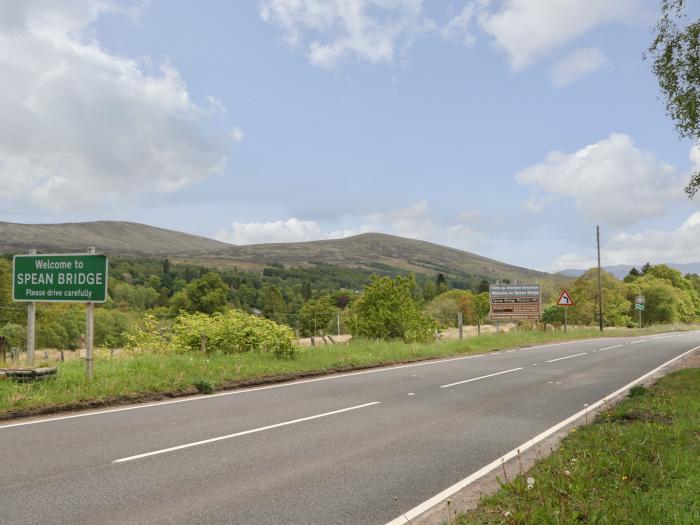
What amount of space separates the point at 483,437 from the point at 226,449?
3.61m

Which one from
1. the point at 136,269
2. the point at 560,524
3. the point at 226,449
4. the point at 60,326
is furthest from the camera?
the point at 136,269

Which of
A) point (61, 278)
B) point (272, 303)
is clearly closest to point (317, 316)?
point (272, 303)

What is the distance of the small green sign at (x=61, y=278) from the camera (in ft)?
36.2

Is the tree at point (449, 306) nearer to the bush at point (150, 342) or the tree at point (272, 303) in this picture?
the tree at point (272, 303)

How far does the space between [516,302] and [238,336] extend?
Result: 25.0 metres

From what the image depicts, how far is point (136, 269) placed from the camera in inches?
7362

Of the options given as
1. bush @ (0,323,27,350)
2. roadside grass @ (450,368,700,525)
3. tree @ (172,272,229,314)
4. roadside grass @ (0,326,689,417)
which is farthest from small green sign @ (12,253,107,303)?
tree @ (172,272,229,314)

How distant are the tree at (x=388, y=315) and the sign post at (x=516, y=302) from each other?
1319 cm

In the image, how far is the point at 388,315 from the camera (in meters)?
24.5

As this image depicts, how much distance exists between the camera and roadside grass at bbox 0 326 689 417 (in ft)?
31.7

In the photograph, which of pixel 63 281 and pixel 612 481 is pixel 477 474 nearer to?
pixel 612 481

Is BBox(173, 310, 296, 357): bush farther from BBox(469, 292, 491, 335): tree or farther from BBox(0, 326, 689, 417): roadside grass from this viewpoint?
BBox(469, 292, 491, 335): tree

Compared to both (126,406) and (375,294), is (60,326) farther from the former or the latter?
(126,406)

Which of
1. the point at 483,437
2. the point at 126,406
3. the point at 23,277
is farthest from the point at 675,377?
the point at 23,277
